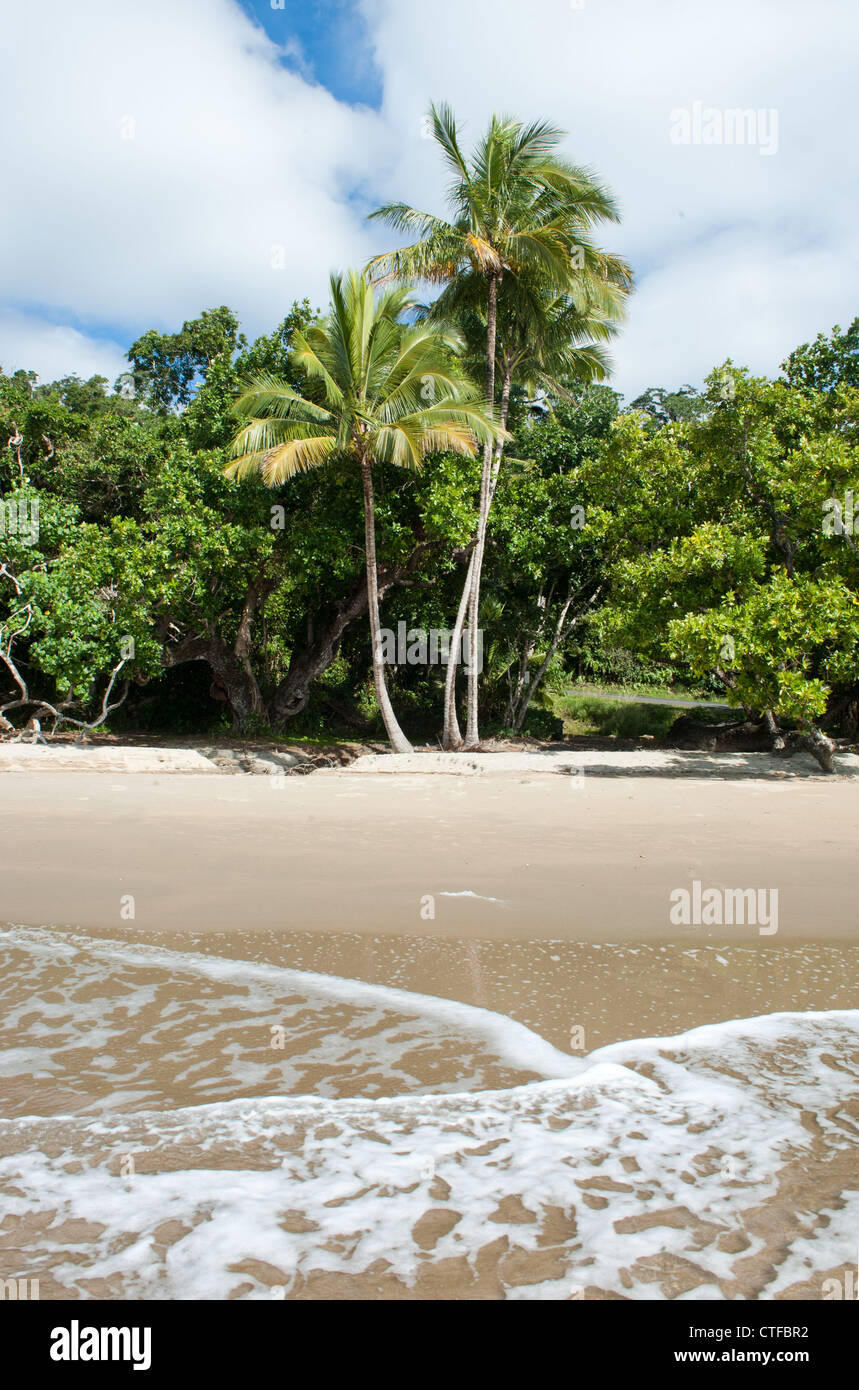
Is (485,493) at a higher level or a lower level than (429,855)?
higher

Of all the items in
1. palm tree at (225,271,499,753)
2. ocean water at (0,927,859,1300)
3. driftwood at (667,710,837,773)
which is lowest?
ocean water at (0,927,859,1300)

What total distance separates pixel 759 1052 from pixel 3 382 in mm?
Result: 22221

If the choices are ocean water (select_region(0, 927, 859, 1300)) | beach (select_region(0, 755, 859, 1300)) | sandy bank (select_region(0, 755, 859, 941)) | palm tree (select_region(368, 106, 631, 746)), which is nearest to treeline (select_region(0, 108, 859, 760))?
palm tree (select_region(368, 106, 631, 746))

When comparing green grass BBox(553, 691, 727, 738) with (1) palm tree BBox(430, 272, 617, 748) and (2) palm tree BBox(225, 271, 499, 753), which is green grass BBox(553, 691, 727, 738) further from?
(2) palm tree BBox(225, 271, 499, 753)

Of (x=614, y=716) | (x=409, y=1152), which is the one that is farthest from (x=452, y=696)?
(x=409, y=1152)

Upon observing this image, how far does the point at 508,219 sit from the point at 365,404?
14.4 feet

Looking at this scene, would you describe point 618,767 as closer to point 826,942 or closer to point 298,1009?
point 826,942

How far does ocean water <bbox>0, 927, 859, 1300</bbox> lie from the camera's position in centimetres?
246

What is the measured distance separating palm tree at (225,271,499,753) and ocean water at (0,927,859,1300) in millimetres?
11291

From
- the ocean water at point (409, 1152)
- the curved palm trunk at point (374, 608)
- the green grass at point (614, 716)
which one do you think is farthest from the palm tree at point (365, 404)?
the ocean water at point (409, 1152)

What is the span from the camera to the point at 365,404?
14.6 metres

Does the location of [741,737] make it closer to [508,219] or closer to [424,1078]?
[508,219]

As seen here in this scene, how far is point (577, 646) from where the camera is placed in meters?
21.5

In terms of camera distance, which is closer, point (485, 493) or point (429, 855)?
point (429, 855)
